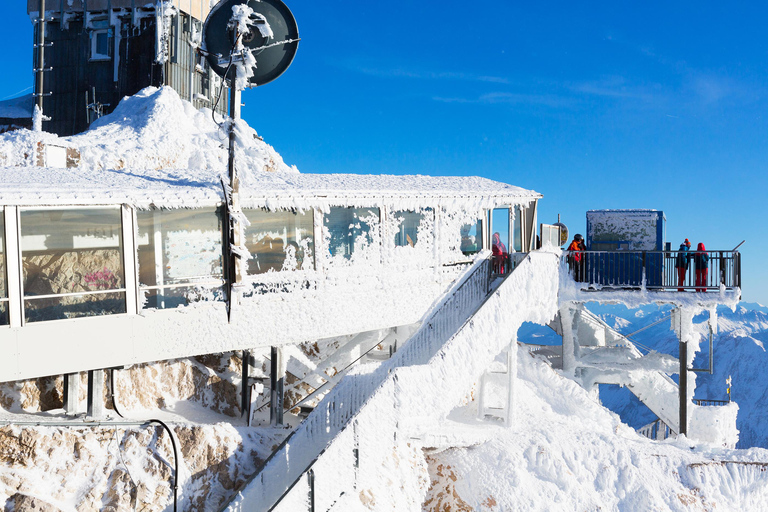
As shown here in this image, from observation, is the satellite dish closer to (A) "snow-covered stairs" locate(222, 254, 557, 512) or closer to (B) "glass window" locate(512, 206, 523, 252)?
(A) "snow-covered stairs" locate(222, 254, 557, 512)

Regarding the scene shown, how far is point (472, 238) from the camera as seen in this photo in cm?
1662

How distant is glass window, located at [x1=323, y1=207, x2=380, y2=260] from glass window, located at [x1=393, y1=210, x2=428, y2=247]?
0.69m

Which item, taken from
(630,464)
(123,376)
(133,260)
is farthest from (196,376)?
(630,464)

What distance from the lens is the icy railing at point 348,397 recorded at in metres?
11.6

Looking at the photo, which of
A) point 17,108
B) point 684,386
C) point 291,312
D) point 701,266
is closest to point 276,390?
point 291,312

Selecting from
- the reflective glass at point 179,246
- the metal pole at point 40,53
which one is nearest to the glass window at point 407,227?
the reflective glass at point 179,246

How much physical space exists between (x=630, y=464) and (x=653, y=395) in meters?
9.85

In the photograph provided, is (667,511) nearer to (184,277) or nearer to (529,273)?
(529,273)

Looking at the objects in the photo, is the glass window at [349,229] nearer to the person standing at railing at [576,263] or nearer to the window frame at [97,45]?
the person standing at railing at [576,263]

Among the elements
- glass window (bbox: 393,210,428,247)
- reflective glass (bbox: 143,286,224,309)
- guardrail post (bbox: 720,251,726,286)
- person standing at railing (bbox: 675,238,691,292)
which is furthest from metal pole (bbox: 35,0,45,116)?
guardrail post (bbox: 720,251,726,286)

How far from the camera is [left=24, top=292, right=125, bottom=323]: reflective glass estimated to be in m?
10.4

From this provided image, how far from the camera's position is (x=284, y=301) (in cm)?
1321

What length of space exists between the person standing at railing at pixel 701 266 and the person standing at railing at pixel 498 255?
19.0ft

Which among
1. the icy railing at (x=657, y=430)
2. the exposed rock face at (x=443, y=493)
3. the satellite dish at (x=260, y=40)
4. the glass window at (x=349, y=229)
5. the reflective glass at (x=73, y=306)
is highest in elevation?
the satellite dish at (x=260, y=40)
